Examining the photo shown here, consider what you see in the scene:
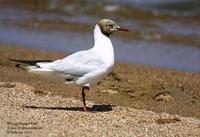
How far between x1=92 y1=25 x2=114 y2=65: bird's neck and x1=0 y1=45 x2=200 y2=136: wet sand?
746 millimetres

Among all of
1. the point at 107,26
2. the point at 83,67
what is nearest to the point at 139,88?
the point at 107,26

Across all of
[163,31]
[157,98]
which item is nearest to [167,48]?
[163,31]

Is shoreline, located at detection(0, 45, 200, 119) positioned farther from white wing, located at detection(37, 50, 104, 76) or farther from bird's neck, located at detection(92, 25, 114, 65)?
bird's neck, located at detection(92, 25, 114, 65)

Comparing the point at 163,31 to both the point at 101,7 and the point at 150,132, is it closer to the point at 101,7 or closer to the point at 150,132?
the point at 101,7

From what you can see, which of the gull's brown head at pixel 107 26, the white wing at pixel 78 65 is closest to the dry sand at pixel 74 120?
the white wing at pixel 78 65

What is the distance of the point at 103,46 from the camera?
8.12m

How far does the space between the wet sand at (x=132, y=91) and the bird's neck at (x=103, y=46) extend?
0.75 m

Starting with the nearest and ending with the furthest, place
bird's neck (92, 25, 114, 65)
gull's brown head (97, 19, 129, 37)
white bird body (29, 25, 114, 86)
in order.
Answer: white bird body (29, 25, 114, 86)
bird's neck (92, 25, 114, 65)
gull's brown head (97, 19, 129, 37)

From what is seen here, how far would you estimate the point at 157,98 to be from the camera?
30.7 feet

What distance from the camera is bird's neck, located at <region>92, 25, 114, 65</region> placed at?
804 cm

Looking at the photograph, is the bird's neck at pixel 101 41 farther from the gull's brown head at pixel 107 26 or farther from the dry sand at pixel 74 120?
the dry sand at pixel 74 120

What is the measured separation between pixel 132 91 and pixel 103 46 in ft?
5.81

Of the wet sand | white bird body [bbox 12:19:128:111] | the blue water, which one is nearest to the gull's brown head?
white bird body [bbox 12:19:128:111]

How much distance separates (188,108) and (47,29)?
9.19m
